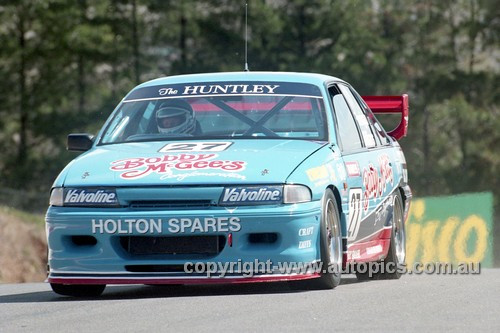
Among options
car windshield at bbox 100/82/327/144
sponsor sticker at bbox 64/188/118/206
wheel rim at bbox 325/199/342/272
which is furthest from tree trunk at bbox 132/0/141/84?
sponsor sticker at bbox 64/188/118/206

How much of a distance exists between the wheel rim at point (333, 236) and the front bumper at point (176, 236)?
0.26 metres

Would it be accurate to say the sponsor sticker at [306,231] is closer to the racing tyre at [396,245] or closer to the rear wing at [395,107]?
the racing tyre at [396,245]

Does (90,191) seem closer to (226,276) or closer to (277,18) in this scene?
(226,276)

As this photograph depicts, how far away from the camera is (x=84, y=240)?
7.63 metres

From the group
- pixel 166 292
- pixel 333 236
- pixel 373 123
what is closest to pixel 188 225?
pixel 333 236

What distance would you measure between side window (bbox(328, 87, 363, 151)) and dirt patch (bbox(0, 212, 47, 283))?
14889mm

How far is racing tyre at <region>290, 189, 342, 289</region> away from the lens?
7633 millimetres

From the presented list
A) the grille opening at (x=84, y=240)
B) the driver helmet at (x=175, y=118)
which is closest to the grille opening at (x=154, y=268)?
the grille opening at (x=84, y=240)

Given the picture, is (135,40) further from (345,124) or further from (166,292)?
(166,292)

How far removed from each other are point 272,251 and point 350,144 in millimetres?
1612

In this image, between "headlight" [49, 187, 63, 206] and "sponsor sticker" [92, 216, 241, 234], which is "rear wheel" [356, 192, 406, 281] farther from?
"headlight" [49, 187, 63, 206]

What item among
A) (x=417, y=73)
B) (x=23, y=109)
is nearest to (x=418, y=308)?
(x=23, y=109)

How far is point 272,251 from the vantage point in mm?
7410

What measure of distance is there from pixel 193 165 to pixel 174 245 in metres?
0.50
